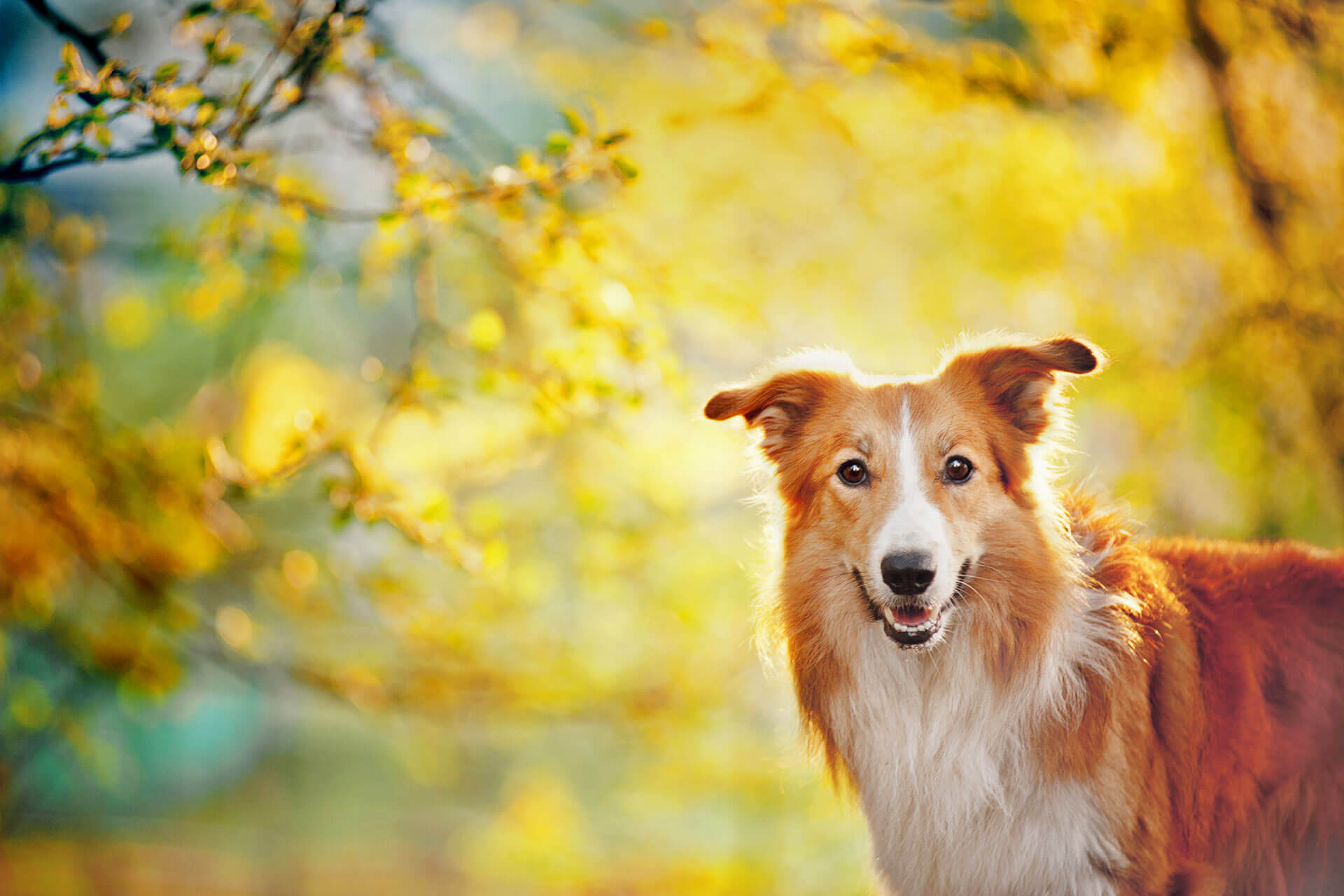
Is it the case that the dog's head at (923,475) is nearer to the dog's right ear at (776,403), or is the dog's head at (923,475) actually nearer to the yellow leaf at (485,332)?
the dog's right ear at (776,403)

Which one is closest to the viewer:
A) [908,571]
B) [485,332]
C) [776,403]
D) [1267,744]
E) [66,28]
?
[908,571]

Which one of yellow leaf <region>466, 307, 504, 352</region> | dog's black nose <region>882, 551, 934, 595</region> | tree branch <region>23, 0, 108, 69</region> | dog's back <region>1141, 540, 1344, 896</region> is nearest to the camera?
dog's black nose <region>882, 551, 934, 595</region>

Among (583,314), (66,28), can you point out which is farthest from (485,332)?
(66,28)

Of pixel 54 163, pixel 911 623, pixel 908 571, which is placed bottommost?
pixel 911 623

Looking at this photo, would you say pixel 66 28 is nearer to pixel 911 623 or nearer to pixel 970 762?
pixel 911 623

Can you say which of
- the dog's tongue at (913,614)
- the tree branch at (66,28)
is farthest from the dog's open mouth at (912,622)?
→ the tree branch at (66,28)

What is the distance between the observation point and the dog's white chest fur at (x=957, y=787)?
215 cm

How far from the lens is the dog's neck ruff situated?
216 centimetres

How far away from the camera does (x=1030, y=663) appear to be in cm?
230

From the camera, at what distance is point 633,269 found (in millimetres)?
3486

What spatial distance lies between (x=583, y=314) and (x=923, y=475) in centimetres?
126

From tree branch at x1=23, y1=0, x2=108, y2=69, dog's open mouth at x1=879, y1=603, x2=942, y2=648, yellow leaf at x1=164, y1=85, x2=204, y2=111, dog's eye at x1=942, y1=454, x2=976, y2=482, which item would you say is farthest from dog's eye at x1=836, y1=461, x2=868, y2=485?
tree branch at x1=23, y1=0, x2=108, y2=69

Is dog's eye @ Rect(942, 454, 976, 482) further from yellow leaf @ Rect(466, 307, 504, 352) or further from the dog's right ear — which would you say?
yellow leaf @ Rect(466, 307, 504, 352)

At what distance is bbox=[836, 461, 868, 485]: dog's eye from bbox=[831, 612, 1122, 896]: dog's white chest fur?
39 centimetres
